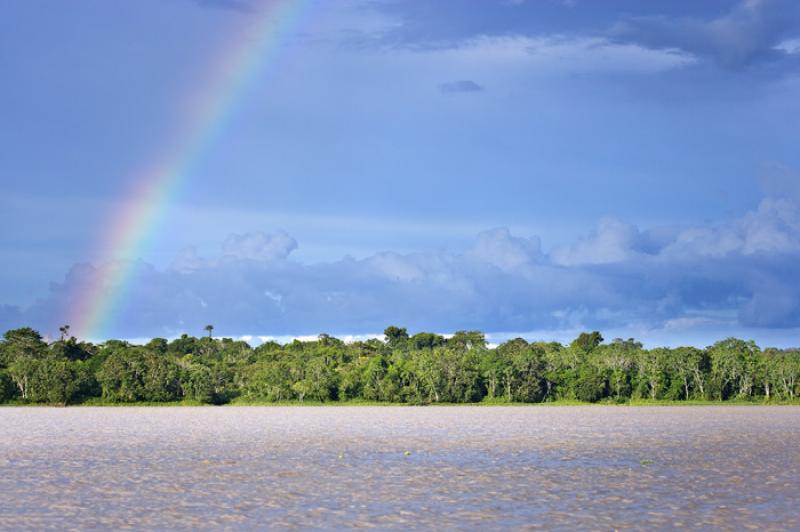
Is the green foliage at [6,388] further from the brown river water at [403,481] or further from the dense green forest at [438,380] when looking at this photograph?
the brown river water at [403,481]

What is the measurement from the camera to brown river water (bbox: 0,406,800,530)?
28.4m

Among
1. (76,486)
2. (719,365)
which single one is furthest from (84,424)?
(719,365)

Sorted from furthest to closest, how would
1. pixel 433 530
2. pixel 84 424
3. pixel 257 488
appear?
pixel 84 424 < pixel 257 488 < pixel 433 530

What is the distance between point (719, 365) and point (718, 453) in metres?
111

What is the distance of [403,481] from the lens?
125ft

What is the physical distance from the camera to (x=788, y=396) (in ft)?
509

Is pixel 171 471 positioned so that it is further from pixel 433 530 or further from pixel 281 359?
pixel 281 359

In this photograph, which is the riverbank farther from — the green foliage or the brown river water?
the brown river water

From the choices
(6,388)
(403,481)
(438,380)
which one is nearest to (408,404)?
(438,380)

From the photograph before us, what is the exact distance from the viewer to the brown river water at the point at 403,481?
28422 millimetres

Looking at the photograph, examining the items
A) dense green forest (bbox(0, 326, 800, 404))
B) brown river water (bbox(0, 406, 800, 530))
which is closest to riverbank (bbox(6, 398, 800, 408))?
dense green forest (bbox(0, 326, 800, 404))

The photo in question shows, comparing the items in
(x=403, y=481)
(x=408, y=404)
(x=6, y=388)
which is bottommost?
(x=403, y=481)

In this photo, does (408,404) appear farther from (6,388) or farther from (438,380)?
(6,388)

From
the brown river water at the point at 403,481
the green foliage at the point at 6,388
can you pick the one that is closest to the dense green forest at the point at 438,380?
the green foliage at the point at 6,388
